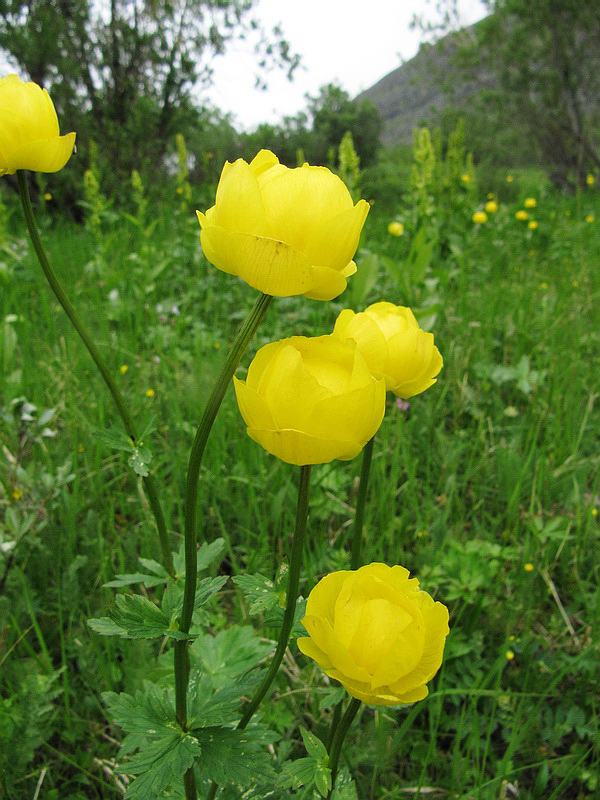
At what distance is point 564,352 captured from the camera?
6.49 feet

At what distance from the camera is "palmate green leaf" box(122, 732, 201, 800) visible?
1.78 ft

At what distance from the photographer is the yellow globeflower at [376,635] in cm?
46

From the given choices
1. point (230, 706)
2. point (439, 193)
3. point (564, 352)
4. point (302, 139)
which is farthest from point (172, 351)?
point (302, 139)

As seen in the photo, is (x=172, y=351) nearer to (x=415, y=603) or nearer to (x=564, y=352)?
(x=564, y=352)

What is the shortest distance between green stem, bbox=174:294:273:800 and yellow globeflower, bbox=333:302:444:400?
4.5 inches

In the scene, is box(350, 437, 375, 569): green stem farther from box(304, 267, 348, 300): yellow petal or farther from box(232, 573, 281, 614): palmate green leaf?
box(304, 267, 348, 300): yellow petal

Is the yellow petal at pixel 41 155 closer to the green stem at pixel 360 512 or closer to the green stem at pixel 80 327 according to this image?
the green stem at pixel 80 327

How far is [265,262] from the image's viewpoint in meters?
0.44

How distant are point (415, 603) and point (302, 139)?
51.3ft

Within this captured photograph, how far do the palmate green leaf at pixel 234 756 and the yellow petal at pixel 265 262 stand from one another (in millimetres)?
450

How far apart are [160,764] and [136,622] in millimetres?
135

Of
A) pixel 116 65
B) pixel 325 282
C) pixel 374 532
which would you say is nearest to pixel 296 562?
pixel 325 282

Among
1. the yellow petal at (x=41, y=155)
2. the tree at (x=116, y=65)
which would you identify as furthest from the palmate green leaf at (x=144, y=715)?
the tree at (x=116, y=65)

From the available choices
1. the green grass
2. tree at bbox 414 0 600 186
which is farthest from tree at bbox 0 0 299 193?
tree at bbox 414 0 600 186
